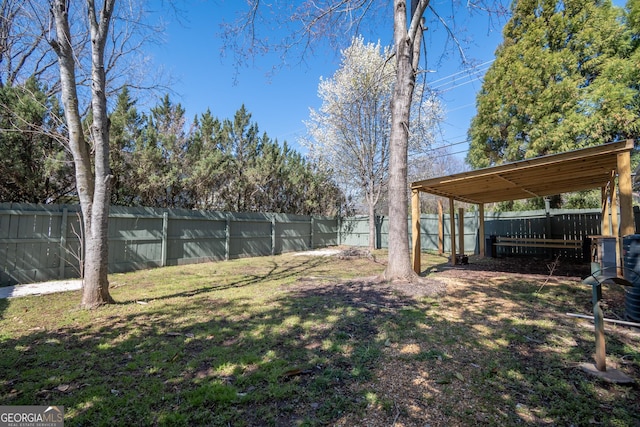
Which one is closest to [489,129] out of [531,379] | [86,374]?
[531,379]

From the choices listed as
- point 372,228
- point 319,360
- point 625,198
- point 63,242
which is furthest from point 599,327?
point 372,228

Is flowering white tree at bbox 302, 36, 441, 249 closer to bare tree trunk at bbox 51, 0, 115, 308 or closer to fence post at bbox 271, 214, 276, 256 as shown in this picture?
fence post at bbox 271, 214, 276, 256

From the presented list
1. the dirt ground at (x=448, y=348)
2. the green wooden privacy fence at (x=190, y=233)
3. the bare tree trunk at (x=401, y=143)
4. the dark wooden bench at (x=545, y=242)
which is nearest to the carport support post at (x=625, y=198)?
the dirt ground at (x=448, y=348)

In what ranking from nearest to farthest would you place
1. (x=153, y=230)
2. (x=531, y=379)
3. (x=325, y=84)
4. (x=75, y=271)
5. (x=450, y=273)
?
(x=531, y=379) → (x=75, y=271) → (x=450, y=273) → (x=153, y=230) → (x=325, y=84)

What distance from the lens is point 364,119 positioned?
1341 centimetres

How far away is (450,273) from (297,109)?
36.7 ft

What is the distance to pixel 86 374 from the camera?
94.0 inches

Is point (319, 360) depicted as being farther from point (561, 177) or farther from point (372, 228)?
point (372, 228)

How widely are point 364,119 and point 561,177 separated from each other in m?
8.33

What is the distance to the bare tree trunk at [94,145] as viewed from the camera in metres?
4.07

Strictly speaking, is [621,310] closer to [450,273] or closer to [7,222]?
[450,273]

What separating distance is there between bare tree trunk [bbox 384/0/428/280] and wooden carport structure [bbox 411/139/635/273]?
1164mm

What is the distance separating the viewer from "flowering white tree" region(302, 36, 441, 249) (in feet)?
43.3
